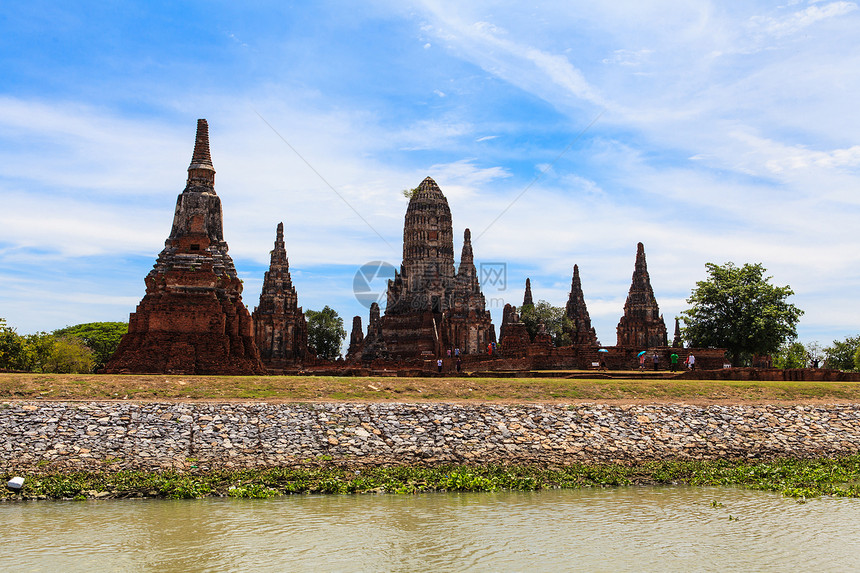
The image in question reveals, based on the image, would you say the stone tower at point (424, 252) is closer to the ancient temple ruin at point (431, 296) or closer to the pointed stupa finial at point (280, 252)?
the ancient temple ruin at point (431, 296)

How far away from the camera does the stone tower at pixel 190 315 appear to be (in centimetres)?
2733

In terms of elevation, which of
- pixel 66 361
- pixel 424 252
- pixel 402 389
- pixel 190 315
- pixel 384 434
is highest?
pixel 424 252

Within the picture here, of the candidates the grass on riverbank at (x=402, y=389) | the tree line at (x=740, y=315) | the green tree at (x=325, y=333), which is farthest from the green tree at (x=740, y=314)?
the green tree at (x=325, y=333)

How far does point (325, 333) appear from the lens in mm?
84688

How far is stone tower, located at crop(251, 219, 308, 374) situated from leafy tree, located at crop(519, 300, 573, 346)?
19.4 meters

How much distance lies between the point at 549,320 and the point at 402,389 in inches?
2011

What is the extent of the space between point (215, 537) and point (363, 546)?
244 cm

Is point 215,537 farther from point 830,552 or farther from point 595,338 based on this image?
point 595,338

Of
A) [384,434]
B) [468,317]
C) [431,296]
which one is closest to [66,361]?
[468,317]

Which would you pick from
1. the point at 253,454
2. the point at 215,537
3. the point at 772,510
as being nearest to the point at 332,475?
the point at 253,454

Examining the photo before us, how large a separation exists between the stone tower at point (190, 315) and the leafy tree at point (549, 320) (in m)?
40.5

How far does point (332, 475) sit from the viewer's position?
17.7 m

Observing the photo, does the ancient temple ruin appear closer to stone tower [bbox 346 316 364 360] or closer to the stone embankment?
stone tower [bbox 346 316 364 360]

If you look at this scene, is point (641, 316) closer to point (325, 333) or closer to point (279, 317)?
point (279, 317)
